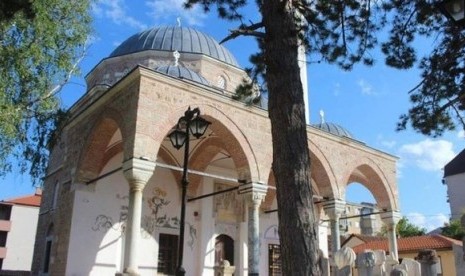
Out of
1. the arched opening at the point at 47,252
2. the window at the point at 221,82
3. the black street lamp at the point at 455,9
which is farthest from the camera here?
the window at the point at 221,82

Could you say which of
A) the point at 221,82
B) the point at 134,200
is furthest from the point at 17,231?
the point at 134,200

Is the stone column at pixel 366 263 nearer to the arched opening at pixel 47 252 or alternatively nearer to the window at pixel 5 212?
the arched opening at pixel 47 252

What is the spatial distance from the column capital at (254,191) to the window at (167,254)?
3.07 meters

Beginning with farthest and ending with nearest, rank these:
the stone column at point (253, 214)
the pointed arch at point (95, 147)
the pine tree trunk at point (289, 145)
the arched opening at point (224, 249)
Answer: the arched opening at point (224, 249) → the pointed arch at point (95, 147) → the stone column at point (253, 214) → the pine tree trunk at point (289, 145)

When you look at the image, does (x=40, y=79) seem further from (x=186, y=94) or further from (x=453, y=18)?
(x=453, y=18)

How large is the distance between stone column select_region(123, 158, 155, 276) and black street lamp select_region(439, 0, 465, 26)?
681cm

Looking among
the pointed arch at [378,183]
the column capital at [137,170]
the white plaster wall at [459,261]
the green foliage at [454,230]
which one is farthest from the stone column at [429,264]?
the green foliage at [454,230]

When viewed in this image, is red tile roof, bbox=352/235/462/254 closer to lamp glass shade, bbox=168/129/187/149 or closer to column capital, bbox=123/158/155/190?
column capital, bbox=123/158/155/190

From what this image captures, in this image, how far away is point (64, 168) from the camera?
11953 millimetres

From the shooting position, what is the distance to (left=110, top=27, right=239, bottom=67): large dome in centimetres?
1639

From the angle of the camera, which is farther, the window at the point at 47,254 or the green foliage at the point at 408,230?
the green foliage at the point at 408,230

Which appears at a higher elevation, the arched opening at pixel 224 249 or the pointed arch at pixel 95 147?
the pointed arch at pixel 95 147

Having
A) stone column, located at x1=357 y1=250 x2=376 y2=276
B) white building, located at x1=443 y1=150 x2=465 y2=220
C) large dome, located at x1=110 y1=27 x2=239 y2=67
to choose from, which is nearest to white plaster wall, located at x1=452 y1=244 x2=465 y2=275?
stone column, located at x1=357 y1=250 x2=376 y2=276

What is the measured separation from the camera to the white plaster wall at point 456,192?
2958cm
